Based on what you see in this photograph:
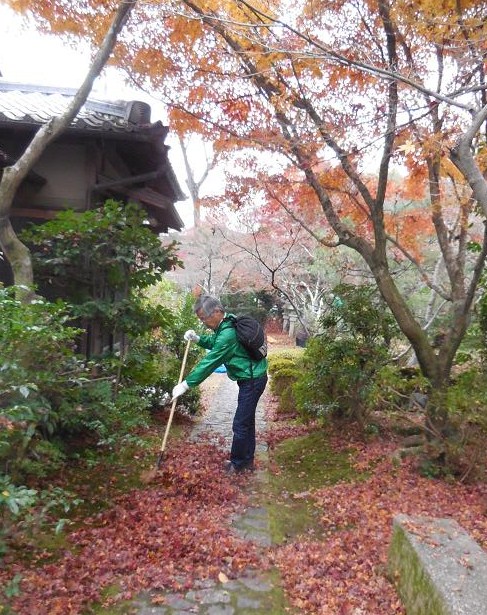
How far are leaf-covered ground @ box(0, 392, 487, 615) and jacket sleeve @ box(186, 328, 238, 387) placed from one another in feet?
3.68

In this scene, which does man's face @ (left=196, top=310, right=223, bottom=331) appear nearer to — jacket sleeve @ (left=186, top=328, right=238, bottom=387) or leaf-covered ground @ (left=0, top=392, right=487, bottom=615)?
jacket sleeve @ (left=186, top=328, right=238, bottom=387)

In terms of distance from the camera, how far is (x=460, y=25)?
5121 millimetres

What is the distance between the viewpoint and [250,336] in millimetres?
5465

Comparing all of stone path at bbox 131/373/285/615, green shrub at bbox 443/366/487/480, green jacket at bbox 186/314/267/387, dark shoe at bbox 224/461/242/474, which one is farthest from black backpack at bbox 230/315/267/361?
green shrub at bbox 443/366/487/480

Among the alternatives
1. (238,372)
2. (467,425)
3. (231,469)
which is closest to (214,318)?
(238,372)

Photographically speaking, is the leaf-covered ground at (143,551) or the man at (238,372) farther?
the man at (238,372)

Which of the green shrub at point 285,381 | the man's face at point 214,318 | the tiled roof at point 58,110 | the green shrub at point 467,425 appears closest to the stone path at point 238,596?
the man's face at point 214,318

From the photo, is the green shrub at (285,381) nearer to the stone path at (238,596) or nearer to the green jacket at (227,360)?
the green jacket at (227,360)

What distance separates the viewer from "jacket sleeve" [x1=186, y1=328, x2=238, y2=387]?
5.27 metres

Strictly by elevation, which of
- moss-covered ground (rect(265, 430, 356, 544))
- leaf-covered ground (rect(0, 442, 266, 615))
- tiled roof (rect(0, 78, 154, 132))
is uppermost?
tiled roof (rect(0, 78, 154, 132))

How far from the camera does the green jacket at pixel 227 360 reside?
529 centimetres

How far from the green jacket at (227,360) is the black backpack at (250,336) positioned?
57 mm

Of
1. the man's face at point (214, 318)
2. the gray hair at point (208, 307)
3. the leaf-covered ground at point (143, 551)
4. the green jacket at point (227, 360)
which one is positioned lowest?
the leaf-covered ground at point (143, 551)

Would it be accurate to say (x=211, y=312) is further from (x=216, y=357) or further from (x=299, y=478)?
(x=299, y=478)
